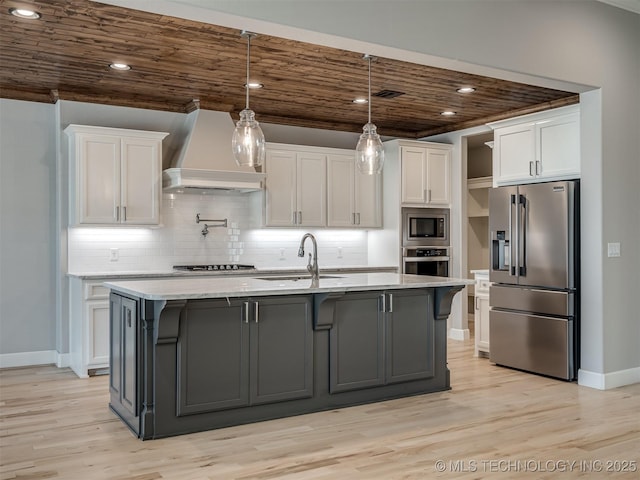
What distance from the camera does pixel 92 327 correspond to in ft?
18.0

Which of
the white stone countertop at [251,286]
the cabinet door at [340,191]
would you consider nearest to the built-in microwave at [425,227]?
the cabinet door at [340,191]

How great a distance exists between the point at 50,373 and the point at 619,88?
18.4ft

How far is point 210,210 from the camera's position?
22.0 ft

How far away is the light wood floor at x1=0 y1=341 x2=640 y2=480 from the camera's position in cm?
317

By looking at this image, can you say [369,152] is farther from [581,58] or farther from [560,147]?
[560,147]

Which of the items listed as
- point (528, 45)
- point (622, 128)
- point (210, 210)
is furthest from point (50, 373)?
point (622, 128)

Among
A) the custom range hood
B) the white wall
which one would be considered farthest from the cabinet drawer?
the white wall

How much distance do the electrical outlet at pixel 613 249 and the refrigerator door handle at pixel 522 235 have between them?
71cm

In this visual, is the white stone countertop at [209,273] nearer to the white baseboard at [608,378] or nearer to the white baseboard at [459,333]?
the white baseboard at [459,333]

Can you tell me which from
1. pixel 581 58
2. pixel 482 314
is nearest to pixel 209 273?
pixel 482 314

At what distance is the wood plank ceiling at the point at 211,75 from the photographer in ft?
13.5

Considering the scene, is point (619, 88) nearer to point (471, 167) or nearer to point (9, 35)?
point (471, 167)

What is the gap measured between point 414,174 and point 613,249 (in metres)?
2.77

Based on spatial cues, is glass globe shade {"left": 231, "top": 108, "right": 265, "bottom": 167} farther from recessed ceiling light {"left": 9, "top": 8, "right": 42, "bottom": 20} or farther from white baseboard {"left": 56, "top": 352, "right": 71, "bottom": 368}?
white baseboard {"left": 56, "top": 352, "right": 71, "bottom": 368}
